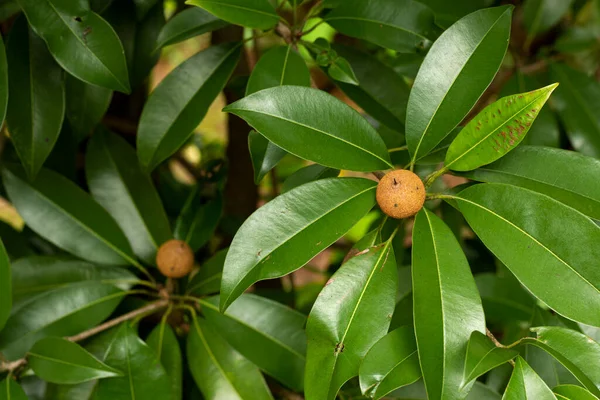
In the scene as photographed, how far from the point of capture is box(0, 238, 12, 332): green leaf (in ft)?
2.37

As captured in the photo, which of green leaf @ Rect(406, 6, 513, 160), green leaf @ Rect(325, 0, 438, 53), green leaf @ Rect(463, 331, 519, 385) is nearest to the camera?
green leaf @ Rect(463, 331, 519, 385)

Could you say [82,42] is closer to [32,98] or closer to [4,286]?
[32,98]

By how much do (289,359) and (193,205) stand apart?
1.05ft

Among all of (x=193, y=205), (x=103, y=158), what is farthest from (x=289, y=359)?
(x=103, y=158)

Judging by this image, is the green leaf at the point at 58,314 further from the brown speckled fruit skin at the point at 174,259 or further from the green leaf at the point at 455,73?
the green leaf at the point at 455,73

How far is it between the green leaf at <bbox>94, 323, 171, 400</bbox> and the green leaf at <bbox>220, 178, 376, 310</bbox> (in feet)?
0.71

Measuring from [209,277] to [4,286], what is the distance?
0.92 feet

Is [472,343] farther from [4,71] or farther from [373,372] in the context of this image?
[4,71]

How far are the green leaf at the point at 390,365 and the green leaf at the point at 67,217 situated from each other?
17.8 inches

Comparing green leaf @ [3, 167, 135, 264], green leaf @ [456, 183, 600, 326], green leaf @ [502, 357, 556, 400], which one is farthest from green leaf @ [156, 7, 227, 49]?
green leaf @ [502, 357, 556, 400]

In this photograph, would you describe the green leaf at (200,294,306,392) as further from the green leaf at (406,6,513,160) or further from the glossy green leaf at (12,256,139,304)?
the green leaf at (406,6,513,160)

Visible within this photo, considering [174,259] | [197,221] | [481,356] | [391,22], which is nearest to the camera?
[481,356]

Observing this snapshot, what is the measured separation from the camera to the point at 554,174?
648 mm

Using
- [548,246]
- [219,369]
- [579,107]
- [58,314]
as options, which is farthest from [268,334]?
[579,107]
